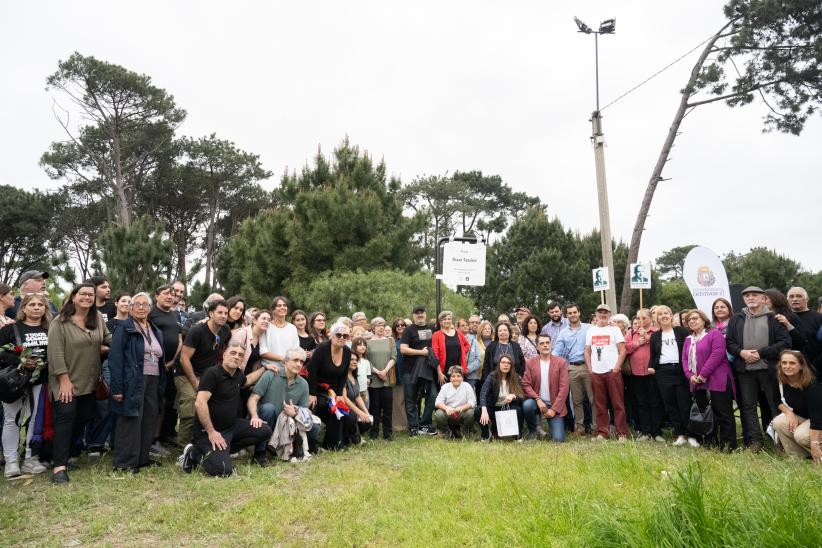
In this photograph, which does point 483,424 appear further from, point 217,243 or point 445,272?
point 217,243

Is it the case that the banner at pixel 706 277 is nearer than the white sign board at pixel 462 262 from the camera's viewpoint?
No

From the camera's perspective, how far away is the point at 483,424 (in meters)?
7.59

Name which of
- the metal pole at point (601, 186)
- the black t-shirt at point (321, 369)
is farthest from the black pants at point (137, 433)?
the metal pole at point (601, 186)

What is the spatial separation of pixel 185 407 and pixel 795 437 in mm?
6008

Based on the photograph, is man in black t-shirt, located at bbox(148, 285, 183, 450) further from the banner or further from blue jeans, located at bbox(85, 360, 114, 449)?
the banner

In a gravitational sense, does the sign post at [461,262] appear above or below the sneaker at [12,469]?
above

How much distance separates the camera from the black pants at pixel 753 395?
6312mm

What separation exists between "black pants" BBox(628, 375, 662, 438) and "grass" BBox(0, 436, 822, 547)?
53.5 inches

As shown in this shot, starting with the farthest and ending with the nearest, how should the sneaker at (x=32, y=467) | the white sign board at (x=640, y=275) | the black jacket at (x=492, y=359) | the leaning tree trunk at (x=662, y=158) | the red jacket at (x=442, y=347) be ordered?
1. the leaning tree trunk at (x=662, y=158)
2. the white sign board at (x=640, y=275)
3. the red jacket at (x=442, y=347)
4. the black jacket at (x=492, y=359)
5. the sneaker at (x=32, y=467)

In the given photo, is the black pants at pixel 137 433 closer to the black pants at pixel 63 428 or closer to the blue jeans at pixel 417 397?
the black pants at pixel 63 428

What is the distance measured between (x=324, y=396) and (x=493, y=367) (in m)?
2.39

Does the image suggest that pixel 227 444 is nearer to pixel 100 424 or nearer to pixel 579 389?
pixel 100 424

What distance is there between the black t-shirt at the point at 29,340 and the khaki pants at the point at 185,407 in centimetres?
123

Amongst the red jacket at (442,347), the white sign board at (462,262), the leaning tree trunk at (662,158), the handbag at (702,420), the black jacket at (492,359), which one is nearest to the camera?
the handbag at (702,420)
